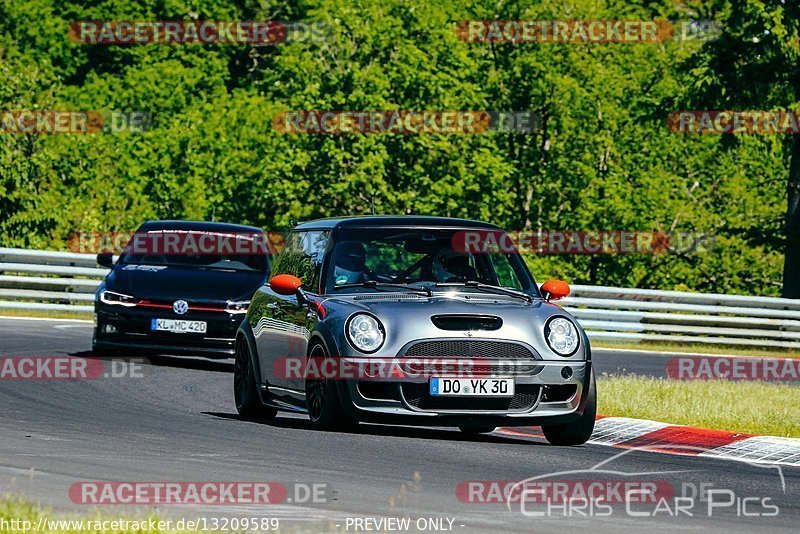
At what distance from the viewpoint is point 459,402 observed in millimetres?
10406

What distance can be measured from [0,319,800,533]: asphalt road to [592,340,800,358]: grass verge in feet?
47.0

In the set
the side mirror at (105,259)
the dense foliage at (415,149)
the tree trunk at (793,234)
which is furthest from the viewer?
the dense foliage at (415,149)

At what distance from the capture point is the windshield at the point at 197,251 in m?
17.9

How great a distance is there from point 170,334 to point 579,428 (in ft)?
22.3

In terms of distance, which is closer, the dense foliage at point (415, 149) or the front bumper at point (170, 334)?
the front bumper at point (170, 334)

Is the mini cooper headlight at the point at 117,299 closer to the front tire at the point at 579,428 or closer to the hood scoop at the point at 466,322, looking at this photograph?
the front tire at the point at 579,428

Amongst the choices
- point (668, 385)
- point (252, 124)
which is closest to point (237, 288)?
point (668, 385)

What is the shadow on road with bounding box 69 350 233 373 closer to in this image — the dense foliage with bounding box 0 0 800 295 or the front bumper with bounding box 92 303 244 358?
the front bumper with bounding box 92 303 244 358

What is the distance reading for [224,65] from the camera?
5738 cm

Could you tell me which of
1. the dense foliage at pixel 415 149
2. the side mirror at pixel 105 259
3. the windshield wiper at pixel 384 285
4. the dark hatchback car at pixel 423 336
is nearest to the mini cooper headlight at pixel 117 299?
the side mirror at pixel 105 259

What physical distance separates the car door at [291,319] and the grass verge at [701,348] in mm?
14796

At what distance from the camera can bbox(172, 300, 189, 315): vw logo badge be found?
656 inches

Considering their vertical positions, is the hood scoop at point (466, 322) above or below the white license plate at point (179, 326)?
above

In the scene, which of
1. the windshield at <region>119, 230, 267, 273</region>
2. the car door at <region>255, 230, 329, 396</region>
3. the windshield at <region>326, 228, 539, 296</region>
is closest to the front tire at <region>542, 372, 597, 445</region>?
the windshield at <region>326, 228, 539, 296</region>
